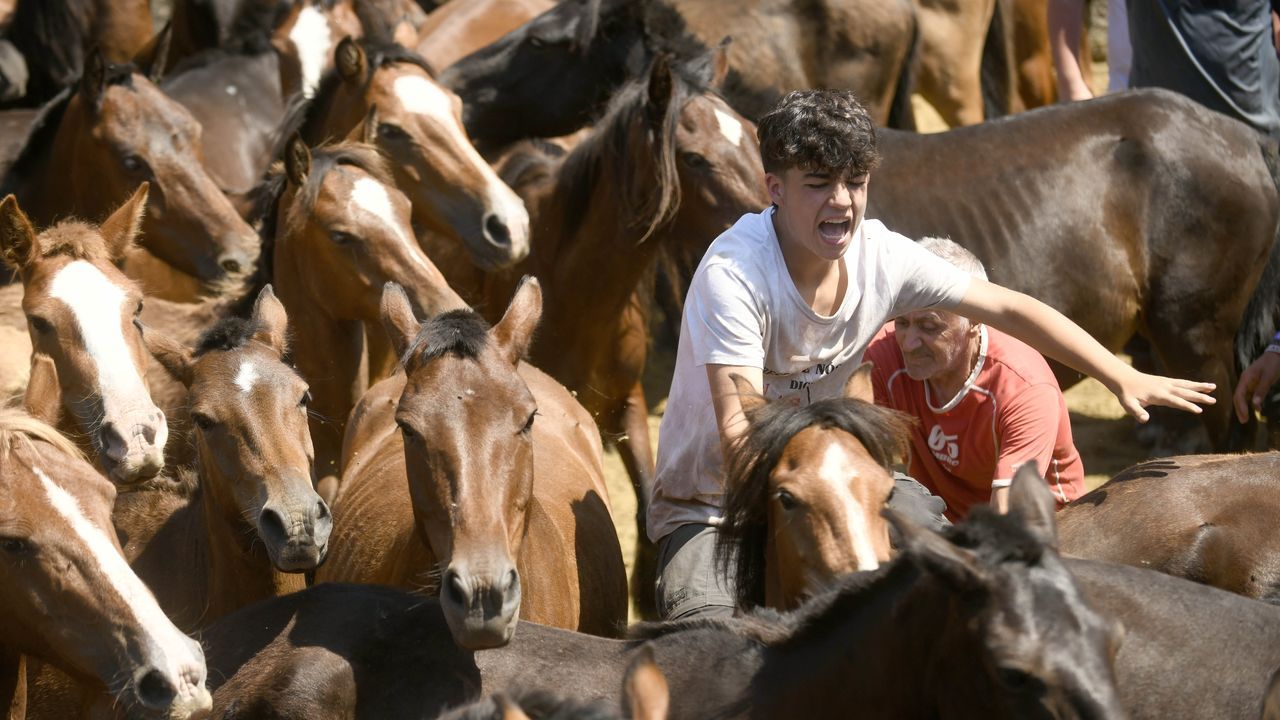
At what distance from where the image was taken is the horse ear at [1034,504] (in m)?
2.76

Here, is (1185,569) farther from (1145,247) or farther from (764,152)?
(1145,247)

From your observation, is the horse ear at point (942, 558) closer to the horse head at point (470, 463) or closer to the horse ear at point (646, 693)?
the horse ear at point (646, 693)

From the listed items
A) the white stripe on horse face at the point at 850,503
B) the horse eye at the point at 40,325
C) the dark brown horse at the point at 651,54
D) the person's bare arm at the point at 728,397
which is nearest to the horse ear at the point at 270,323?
the horse eye at the point at 40,325

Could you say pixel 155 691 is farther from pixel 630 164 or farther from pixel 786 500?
pixel 630 164

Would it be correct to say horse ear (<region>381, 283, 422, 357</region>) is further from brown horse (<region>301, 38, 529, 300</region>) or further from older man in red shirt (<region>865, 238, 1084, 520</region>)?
brown horse (<region>301, 38, 529, 300</region>)

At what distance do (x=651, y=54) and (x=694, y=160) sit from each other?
46.5 inches

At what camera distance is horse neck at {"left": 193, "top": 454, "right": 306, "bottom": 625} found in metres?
3.79

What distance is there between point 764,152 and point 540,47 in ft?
11.9

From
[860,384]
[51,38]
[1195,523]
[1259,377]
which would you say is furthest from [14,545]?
[51,38]

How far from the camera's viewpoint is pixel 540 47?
7098mm

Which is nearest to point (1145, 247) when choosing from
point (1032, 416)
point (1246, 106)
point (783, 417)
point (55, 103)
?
point (1246, 106)

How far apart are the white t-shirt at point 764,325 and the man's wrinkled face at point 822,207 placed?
0.12 metres

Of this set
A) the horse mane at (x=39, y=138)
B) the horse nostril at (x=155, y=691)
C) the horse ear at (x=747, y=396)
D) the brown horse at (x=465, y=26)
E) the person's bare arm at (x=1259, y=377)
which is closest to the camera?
the horse nostril at (x=155, y=691)

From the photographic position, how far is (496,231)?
18.1 feet
